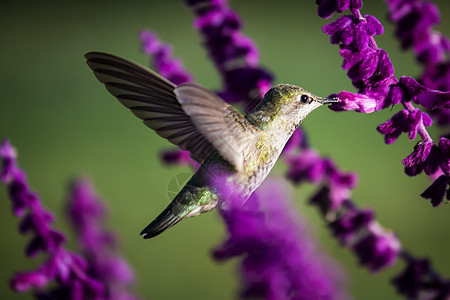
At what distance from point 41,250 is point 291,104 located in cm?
98

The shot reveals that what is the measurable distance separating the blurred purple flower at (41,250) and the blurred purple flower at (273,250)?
0.46 m

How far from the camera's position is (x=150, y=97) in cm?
178

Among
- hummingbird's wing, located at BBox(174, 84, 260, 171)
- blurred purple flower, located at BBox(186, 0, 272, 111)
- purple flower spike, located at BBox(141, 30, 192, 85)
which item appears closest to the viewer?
hummingbird's wing, located at BBox(174, 84, 260, 171)

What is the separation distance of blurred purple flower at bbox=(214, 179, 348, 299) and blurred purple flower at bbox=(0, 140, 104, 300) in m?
0.46

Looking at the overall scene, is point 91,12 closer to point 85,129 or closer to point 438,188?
point 85,129

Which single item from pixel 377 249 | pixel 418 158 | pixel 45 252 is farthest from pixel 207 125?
pixel 377 249

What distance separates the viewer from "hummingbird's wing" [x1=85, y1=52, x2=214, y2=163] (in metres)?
1.66

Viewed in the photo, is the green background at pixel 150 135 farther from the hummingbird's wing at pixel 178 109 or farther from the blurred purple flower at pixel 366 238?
the blurred purple flower at pixel 366 238

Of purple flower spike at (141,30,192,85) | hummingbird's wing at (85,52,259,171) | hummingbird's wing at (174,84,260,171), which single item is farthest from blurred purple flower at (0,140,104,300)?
purple flower spike at (141,30,192,85)

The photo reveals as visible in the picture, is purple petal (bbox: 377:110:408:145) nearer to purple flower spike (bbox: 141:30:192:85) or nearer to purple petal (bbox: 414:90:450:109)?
purple petal (bbox: 414:90:450:109)

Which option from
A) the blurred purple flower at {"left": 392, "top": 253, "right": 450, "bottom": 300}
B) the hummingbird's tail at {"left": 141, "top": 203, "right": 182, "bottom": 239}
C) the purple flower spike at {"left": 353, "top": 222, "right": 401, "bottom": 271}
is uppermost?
the hummingbird's tail at {"left": 141, "top": 203, "right": 182, "bottom": 239}

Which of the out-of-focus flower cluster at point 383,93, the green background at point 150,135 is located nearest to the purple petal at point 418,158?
the out-of-focus flower cluster at point 383,93

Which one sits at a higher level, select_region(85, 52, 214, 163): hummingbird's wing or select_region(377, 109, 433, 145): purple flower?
select_region(85, 52, 214, 163): hummingbird's wing

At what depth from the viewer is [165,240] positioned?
28.1ft
